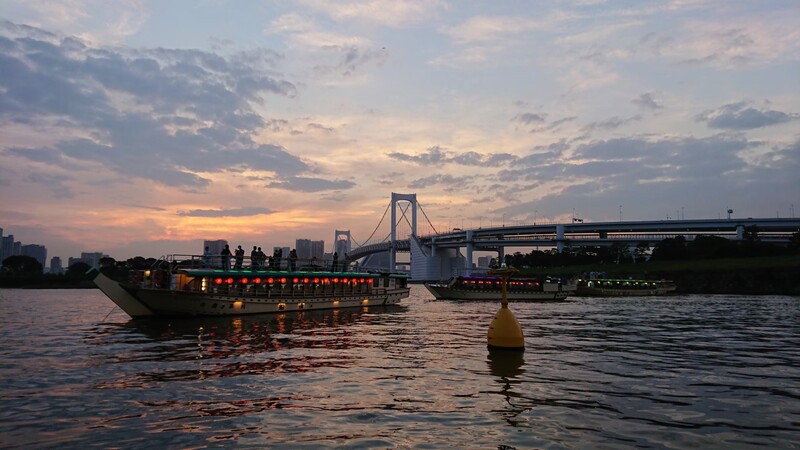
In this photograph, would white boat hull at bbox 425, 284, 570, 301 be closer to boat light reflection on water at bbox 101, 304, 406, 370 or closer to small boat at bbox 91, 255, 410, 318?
small boat at bbox 91, 255, 410, 318

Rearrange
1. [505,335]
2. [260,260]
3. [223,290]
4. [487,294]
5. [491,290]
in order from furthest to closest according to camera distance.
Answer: [491,290] → [487,294] → [260,260] → [223,290] → [505,335]

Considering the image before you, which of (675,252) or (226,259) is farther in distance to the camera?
(675,252)

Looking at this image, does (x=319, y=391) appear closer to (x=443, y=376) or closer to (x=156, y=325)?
(x=443, y=376)

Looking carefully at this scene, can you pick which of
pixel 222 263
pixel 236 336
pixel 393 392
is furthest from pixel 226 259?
pixel 393 392

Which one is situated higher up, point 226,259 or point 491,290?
point 226,259

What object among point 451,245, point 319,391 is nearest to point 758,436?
point 319,391

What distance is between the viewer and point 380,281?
195 ft

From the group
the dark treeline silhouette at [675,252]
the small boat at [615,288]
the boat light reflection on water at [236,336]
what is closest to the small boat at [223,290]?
the boat light reflection on water at [236,336]

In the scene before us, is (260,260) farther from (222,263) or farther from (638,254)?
(638,254)

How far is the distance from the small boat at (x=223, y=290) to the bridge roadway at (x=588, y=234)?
12517cm

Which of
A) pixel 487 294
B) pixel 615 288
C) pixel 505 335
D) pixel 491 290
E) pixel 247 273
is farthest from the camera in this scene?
pixel 615 288

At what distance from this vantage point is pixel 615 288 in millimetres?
102625

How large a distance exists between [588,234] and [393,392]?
194400 mm

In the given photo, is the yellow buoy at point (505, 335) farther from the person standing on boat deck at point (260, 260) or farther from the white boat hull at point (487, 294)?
the white boat hull at point (487, 294)
